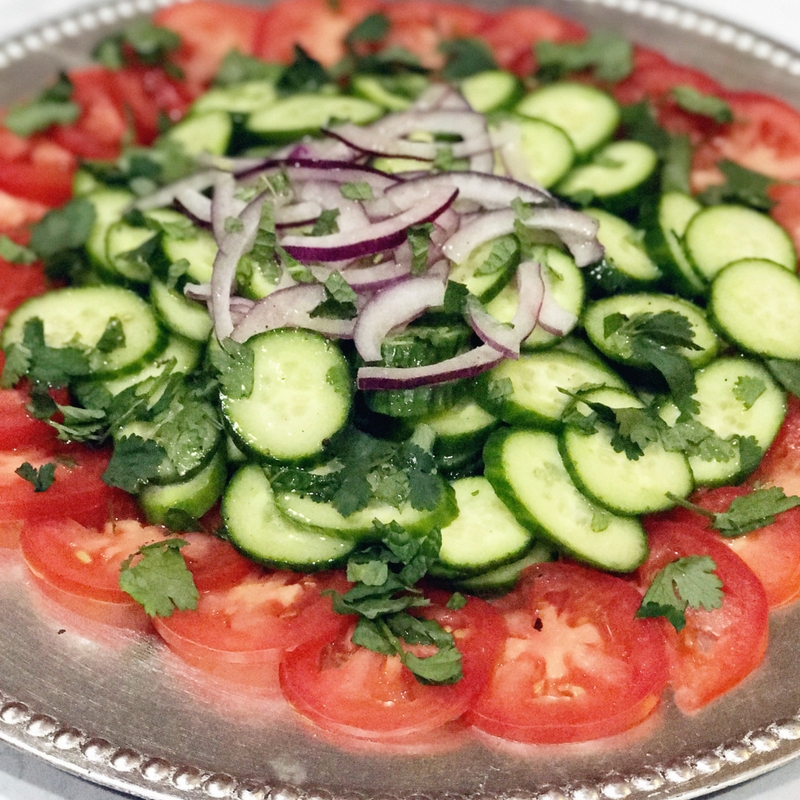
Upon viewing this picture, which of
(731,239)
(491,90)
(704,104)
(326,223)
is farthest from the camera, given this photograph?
(491,90)

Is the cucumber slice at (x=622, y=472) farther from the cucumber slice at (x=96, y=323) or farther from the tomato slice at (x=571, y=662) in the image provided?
the cucumber slice at (x=96, y=323)

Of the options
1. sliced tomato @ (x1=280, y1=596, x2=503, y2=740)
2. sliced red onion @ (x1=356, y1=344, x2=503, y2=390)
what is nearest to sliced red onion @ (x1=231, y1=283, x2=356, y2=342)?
sliced red onion @ (x1=356, y1=344, x2=503, y2=390)

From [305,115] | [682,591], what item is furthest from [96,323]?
[682,591]

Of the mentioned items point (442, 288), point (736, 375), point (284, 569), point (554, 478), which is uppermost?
point (442, 288)

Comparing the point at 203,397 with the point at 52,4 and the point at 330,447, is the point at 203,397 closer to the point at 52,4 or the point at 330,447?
the point at 330,447

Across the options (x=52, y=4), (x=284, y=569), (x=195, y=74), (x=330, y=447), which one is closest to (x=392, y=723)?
(x=284, y=569)

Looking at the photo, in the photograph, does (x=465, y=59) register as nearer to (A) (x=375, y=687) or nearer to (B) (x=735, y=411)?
(B) (x=735, y=411)

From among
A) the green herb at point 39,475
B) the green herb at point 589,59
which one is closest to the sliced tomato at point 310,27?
the green herb at point 589,59
